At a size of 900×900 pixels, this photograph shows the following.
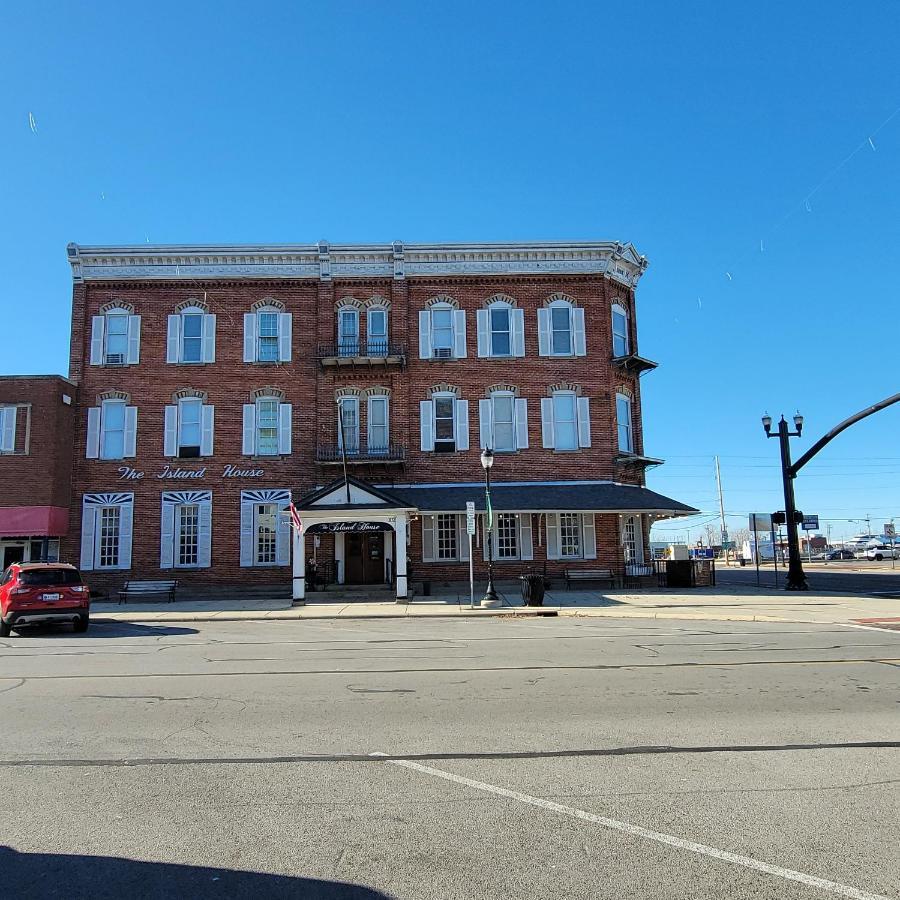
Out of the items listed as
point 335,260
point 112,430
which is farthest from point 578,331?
point 112,430

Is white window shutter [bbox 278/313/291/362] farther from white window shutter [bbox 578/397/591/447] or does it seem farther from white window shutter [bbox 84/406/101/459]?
white window shutter [bbox 578/397/591/447]

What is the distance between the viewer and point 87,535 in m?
28.3

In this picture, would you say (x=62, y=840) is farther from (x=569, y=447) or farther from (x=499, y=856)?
(x=569, y=447)

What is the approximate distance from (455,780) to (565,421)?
24395 millimetres

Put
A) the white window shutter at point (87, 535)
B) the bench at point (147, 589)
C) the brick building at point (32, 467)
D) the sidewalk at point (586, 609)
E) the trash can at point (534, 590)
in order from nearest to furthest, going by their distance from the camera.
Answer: the sidewalk at point (586, 609) < the trash can at point (534, 590) < the bench at point (147, 589) < the brick building at point (32, 467) < the white window shutter at point (87, 535)

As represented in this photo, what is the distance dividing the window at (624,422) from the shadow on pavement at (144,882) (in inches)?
1063

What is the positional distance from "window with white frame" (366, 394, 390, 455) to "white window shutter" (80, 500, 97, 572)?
10617 millimetres

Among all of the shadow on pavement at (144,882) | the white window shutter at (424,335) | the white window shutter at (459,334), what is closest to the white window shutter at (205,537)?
the white window shutter at (424,335)

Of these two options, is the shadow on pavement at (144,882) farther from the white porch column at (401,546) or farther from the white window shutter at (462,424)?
the white window shutter at (462,424)

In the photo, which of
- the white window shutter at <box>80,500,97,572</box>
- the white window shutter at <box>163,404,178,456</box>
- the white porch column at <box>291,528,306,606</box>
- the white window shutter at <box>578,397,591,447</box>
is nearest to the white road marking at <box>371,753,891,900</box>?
the white porch column at <box>291,528,306,606</box>

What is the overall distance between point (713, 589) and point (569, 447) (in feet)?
24.4

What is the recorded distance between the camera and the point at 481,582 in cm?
2809

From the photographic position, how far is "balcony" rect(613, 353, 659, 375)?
97.9ft

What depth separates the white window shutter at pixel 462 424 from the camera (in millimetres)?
29219
